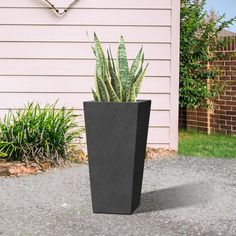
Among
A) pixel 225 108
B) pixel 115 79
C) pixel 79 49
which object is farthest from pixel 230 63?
pixel 115 79

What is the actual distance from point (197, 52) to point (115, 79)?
17.1 feet

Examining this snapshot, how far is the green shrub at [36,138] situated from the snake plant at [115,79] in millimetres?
1982

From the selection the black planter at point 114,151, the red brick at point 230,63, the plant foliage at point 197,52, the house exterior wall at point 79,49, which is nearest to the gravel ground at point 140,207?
the black planter at point 114,151

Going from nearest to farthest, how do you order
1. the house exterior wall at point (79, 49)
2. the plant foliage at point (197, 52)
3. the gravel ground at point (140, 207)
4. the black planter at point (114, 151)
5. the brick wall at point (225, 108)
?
the gravel ground at point (140, 207) → the black planter at point (114, 151) → the house exterior wall at point (79, 49) → the plant foliage at point (197, 52) → the brick wall at point (225, 108)

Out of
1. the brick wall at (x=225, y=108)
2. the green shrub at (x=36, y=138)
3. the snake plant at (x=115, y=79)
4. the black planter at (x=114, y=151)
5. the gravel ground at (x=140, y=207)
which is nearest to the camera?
the gravel ground at (x=140, y=207)

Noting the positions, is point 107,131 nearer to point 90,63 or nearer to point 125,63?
point 125,63

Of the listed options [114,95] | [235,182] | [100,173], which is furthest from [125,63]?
[235,182]

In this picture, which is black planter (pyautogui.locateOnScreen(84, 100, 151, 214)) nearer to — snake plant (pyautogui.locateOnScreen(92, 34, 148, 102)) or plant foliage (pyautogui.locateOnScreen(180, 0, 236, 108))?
snake plant (pyautogui.locateOnScreen(92, 34, 148, 102))

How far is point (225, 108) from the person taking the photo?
10.6 metres

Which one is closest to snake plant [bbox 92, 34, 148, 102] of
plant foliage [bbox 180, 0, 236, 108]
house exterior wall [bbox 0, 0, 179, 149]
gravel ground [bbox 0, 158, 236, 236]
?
gravel ground [bbox 0, 158, 236, 236]

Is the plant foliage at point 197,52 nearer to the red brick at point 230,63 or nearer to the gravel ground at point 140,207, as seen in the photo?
the red brick at point 230,63

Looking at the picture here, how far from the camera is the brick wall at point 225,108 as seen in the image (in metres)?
10.4

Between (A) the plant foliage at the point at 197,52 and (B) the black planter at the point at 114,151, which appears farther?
(A) the plant foliage at the point at 197,52

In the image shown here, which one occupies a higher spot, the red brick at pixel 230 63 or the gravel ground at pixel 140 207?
the red brick at pixel 230 63
